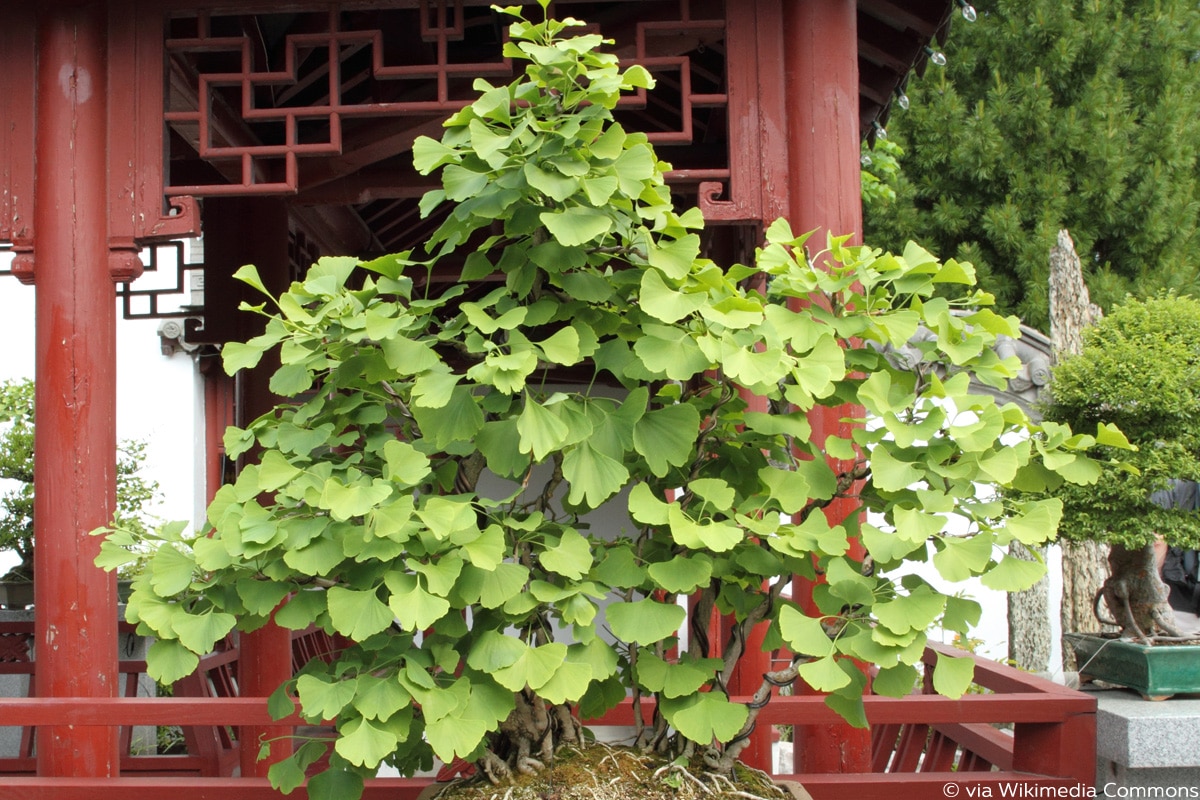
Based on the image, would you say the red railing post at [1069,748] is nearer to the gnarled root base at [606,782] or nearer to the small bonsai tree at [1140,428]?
the small bonsai tree at [1140,428]

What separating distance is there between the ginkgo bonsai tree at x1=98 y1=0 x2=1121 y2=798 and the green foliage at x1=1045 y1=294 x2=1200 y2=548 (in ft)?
3.09

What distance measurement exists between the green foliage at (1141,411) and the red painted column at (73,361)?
252 cm

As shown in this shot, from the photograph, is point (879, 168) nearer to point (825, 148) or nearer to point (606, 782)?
point (825, 148)

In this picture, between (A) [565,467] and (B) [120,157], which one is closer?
(A) [565,467]

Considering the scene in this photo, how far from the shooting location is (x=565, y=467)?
1728mm

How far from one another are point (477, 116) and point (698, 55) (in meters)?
2.87

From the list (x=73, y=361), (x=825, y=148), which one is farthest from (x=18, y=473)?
(x=825, y=148)

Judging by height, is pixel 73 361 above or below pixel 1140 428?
above

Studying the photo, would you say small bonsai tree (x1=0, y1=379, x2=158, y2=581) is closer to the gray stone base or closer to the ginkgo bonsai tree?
the ginkgo bonsai tree

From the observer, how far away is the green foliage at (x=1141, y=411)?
2717 mm

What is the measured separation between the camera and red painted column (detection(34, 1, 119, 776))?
2.99m

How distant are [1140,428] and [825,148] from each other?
106cm

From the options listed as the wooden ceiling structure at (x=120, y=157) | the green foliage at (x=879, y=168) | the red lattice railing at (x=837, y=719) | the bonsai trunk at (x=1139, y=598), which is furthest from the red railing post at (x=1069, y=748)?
the green foliage at (x=879, y=168)

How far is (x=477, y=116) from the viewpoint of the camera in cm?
175
